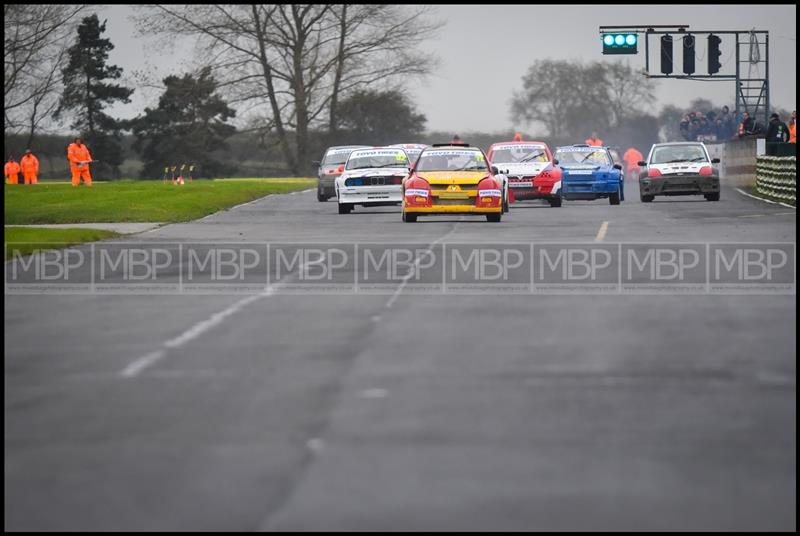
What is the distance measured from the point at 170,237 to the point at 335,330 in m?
15.2

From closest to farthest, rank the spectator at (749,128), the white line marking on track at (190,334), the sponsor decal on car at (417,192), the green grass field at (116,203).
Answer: the white line marking on track at (190,334) → the sponsor decal on car at (417,192) → the green grass field at (116,203) → the spectator at (749,128)

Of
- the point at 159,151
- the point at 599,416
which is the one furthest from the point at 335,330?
the point at 159,151

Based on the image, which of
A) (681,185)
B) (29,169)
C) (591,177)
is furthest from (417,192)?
(29,169)

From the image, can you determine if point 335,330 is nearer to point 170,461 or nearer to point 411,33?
point 170,461

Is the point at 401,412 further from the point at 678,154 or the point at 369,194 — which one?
the point at 678,154

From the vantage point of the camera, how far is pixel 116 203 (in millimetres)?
42438

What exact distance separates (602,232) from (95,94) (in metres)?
84.6

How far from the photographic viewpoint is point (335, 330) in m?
13.7

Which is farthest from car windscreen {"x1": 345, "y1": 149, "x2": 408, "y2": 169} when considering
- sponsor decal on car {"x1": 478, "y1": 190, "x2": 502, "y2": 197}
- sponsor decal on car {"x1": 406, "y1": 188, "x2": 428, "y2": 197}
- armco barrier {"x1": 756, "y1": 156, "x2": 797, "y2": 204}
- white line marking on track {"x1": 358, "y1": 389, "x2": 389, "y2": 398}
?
white line marking on track {"x1": 358, "y1": 389, "x2": 389, "y2": 398}

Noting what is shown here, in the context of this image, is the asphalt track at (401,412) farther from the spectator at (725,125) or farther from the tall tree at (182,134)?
the tall tree at (182,134)

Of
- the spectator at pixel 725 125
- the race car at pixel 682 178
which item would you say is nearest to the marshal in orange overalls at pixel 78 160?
the race car at pixel 682 178

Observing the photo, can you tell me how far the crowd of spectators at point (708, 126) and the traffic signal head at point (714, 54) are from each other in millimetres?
12986

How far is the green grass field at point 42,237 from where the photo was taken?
25.3 m

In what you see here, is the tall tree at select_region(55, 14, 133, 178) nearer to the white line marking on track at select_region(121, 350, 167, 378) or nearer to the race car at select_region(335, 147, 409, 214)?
the race car at select_region(335, 147, 409, 214)
